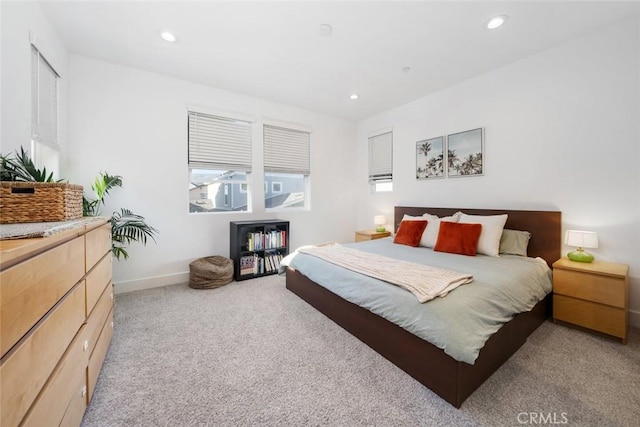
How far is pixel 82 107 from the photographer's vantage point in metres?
2.76

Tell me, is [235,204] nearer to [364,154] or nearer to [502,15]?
[364,154]

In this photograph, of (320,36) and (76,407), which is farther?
(320,36)

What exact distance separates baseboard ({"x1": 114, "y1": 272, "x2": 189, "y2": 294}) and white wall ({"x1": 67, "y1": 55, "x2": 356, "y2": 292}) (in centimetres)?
1

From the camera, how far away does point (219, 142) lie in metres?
3.57

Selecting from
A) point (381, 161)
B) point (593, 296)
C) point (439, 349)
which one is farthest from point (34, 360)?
point (381, 161)

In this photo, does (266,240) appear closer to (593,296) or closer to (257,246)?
(257,246)

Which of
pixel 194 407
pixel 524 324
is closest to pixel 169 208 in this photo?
pixel 194 407

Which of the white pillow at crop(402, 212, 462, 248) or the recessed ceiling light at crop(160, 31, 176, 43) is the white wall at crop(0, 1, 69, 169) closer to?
the recessed ceiling light at crop(160, 31, 176, 43)

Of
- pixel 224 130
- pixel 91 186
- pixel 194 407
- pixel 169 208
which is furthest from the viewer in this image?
pixel 224 130

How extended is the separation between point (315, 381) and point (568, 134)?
3.33 meters

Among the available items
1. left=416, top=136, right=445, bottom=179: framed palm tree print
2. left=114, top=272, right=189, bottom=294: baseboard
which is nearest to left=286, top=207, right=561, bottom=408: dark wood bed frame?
left=416, top=136, right=445, bottom=179: framed palm tree print

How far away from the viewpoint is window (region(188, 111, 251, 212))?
3.43 meters

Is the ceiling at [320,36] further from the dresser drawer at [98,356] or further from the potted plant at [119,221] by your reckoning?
the dresser drawer at [98,356]

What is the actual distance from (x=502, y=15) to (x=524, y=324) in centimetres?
258
